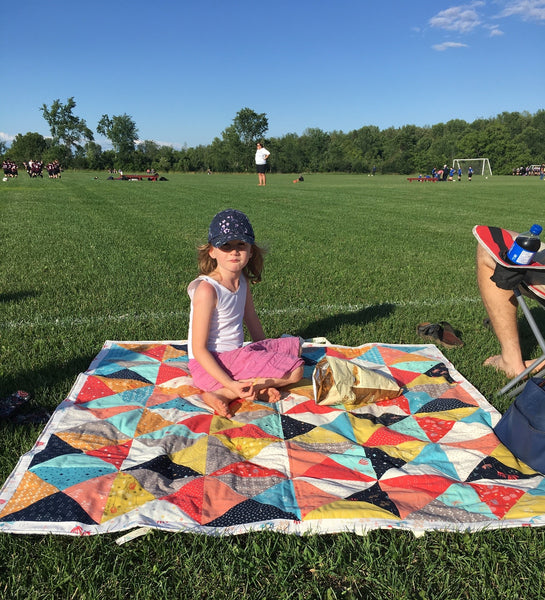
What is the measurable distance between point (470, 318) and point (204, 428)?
10.2 feet

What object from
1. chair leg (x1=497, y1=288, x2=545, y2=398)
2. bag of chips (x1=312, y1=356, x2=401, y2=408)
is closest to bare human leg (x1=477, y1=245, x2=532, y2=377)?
chair leg (x1=497, y1=288, x2=545, y2=398)

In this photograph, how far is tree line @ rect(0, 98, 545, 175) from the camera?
250 ft

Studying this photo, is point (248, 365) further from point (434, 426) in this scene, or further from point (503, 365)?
point (503, 365)

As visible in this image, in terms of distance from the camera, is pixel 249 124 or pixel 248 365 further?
pixel 249 124

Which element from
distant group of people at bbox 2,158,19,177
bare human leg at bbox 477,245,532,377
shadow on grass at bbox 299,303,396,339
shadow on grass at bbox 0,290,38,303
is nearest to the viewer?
bare human leg at bbox 477,245,532,377

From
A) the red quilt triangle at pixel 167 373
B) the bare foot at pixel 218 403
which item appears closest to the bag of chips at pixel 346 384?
the bare foot at pixel 218 403

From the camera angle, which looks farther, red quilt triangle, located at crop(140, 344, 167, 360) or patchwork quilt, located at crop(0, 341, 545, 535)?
red quilt triangle, located at crop(140, 344, 167, 360)

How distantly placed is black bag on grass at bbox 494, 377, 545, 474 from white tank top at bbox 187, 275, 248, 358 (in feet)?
5.73

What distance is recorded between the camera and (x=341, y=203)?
15.9m

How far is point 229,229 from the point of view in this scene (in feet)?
9.78

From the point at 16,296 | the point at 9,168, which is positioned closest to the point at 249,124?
the point at 9,168

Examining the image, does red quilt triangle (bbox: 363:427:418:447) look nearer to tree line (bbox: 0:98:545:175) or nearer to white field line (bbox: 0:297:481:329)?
white field line (bbox: 0:297:481:329)

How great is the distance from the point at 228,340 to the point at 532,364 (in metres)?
1.97

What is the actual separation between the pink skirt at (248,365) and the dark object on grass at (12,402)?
1.02 metres
